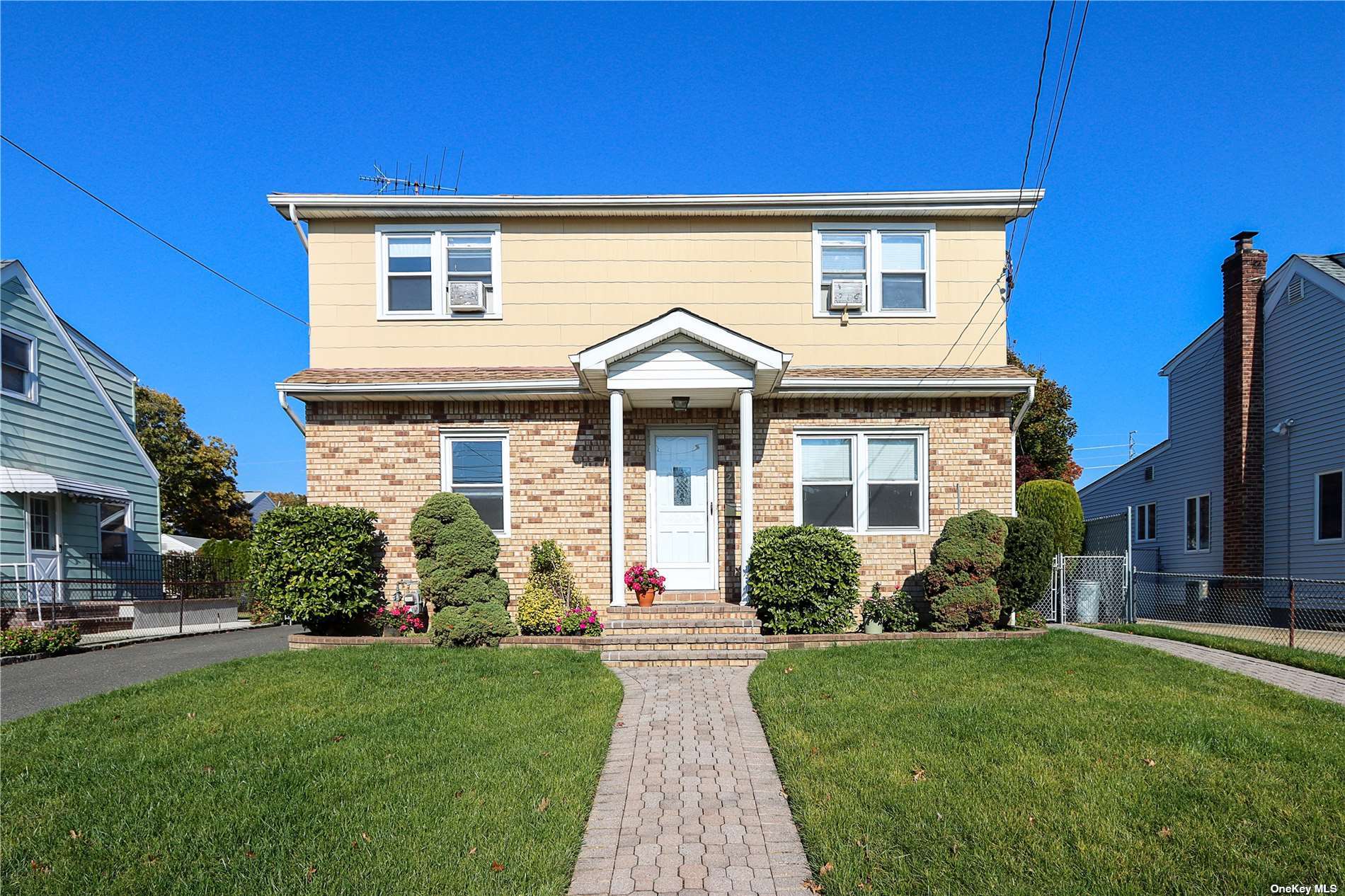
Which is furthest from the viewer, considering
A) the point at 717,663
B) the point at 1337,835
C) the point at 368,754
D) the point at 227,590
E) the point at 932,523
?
the point at 227,590

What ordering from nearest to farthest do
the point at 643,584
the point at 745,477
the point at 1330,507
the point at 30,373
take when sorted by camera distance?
the point at 745,477, the point at 643,584, the point at 1330,507, the point at 30,373

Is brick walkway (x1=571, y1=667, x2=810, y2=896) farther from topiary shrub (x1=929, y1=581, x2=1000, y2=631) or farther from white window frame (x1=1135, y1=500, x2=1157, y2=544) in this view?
white window frame (x1=1135, y1=500, x2=1157, y2=544)

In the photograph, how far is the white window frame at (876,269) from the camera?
41.8 feet

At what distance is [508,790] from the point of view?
501cm

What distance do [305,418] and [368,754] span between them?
7.57 metres

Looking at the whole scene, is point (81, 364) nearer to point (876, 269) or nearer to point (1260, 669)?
point (876, 269)

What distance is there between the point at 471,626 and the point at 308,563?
2.33 m

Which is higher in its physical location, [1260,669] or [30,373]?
[30,373]

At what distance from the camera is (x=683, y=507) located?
40.5 feet

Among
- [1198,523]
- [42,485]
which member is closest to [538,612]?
[42,485]

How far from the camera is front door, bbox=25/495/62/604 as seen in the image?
1655 cm

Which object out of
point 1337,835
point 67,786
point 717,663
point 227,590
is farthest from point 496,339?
point 227,590

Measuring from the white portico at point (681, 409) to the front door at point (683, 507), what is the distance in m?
0.01

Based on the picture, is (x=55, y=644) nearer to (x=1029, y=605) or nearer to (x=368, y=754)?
(x=368, y=754)
